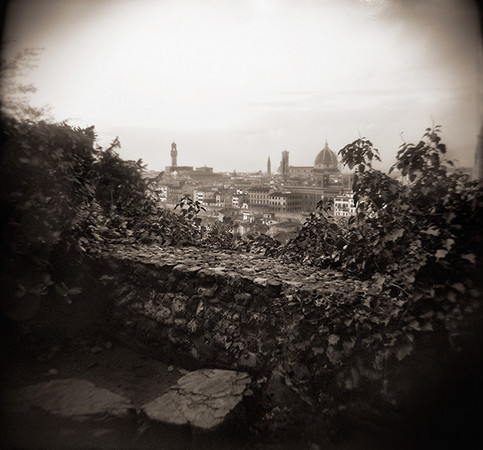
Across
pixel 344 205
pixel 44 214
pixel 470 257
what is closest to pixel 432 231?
pixel 470 257

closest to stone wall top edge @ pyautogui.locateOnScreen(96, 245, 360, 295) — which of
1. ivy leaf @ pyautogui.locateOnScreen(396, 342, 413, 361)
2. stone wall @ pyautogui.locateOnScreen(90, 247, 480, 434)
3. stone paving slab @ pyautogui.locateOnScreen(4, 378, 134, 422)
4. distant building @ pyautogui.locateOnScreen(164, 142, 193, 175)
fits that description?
stone wall @ pyautogui.locateOnScreen(90, 247, 480, 434)

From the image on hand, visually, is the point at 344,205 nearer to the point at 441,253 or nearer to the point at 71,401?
the point at 441,253

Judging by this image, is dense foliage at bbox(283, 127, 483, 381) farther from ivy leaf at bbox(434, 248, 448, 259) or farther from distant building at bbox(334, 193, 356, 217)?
distant building at bbox(334, 193, 356, 217)

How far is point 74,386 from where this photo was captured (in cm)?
254

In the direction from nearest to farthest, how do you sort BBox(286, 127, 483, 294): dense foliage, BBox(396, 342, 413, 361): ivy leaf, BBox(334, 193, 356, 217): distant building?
BBox(396, 342, 413, 361): ivy leaf, BBox(286, 127, 483, 294): dense foliage, BBox(334, 193, 356, 217): distant building

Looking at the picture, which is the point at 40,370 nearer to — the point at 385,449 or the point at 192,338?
the point at 192,338

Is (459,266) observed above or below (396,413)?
above

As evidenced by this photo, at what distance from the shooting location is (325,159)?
13.3 feet

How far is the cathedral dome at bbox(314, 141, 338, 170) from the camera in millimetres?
3868

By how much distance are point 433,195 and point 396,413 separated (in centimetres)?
159

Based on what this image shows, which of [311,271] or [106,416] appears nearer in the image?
[106,416]

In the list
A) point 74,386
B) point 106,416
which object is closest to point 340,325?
point 106,416

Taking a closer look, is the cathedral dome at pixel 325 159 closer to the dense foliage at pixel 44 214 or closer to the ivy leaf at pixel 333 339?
the ivy leaf at pixel 333 339

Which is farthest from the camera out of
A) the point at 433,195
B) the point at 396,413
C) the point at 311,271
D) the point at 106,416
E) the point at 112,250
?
the point at 112,250
